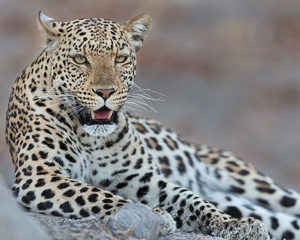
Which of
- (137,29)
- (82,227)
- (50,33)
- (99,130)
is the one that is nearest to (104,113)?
(99,130)

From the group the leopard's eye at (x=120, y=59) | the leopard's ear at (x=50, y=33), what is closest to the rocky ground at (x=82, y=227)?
the leopard's eye at (x=120, y=59)

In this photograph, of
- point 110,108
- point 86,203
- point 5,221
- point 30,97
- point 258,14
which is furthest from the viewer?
point 258,14

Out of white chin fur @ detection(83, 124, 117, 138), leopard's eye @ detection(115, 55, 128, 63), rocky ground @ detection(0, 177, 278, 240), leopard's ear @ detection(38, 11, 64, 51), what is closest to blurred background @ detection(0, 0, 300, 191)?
leopard's ear @ detection(38, 11, 64, 51)

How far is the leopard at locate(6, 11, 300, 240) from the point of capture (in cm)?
662

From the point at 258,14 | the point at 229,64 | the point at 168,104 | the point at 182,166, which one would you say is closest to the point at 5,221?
the point at 182,166

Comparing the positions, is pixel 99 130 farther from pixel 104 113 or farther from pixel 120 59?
pixel 120 59

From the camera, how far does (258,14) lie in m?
18.1

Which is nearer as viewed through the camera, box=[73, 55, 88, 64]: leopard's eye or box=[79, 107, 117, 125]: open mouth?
box=[79, 107, 117, 125]: open mouth

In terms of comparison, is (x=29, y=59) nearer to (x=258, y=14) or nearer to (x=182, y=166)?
(x=258, y=14)

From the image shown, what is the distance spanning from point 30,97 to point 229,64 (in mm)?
10373

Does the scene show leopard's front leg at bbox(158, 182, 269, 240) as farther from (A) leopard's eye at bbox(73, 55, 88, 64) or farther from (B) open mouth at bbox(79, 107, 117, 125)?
(A) leopard's eye at bbox(73, 55, 88, 64)

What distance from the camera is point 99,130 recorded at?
7180 mm

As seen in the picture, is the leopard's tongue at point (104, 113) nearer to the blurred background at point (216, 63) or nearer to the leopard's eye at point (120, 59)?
the leopard's eye at point (120, 59)

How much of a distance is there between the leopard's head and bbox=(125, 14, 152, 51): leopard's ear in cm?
26
